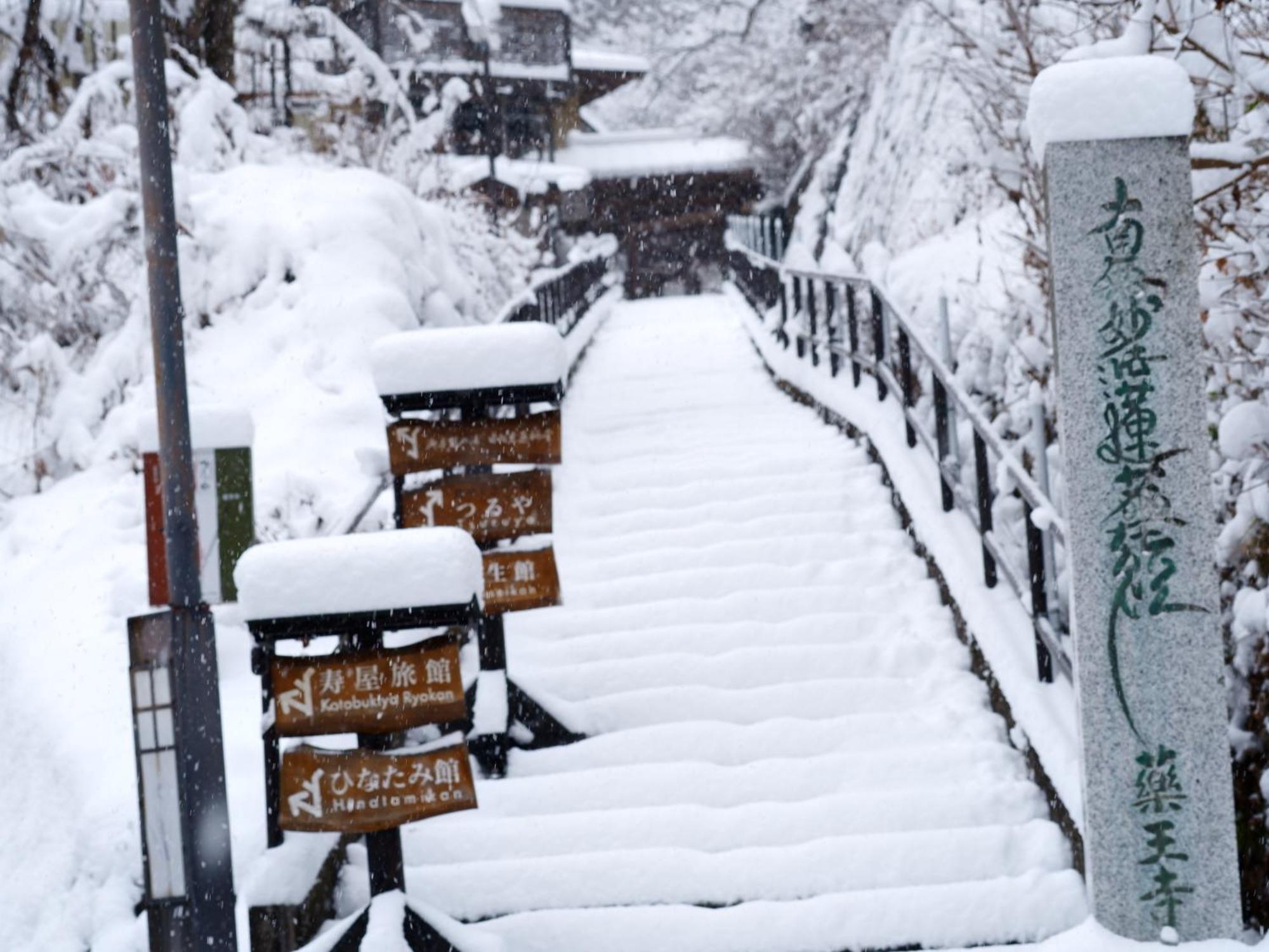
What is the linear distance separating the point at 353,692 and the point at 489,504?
1665 mm

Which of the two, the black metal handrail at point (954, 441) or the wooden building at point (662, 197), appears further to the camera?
the wooden building at point (662, 197)

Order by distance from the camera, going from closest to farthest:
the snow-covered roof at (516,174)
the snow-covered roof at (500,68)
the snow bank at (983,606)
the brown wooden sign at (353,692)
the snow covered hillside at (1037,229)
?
the brown wooden sign at (353,692) → the snow covered hillside at (1037,229) → the snow bank at (983,606) → the snow-covered roof at (516,174) → the snow-covered roof at (500,68)

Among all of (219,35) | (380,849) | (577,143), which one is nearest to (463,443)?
(380,849)

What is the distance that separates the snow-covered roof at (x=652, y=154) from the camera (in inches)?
1270

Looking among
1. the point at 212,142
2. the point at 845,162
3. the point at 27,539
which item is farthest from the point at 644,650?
the point at 845,162

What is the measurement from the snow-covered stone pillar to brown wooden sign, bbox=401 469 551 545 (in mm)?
2763

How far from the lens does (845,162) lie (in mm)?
24344

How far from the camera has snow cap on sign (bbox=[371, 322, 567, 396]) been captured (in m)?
6.27

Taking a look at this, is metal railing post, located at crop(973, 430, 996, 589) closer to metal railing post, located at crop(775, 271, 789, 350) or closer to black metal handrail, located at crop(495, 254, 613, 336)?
black metal handrail, located at crop(495, 254, 613, 336)

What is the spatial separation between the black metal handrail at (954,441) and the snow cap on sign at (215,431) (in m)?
3.44

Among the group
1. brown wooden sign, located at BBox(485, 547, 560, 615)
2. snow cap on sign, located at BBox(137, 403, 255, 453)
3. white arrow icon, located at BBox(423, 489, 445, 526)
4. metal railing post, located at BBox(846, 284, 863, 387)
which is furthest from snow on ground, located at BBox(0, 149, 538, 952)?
metal railing post, located at BBox(846, 284, 863, 387)

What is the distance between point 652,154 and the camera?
1308 inches

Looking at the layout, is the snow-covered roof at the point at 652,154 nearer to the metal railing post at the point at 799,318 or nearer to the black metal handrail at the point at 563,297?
the black metal handrail at the point at 563,297

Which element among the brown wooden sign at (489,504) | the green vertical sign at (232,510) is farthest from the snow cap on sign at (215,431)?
the brown wooden sign at (489,504)
